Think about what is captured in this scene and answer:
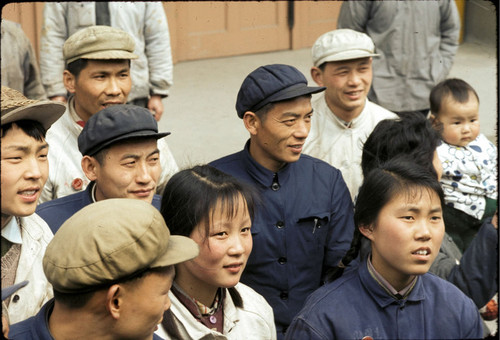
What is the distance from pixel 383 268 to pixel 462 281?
434 mm

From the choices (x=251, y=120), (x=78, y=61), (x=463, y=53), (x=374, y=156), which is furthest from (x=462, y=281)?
(x=463, y=53)

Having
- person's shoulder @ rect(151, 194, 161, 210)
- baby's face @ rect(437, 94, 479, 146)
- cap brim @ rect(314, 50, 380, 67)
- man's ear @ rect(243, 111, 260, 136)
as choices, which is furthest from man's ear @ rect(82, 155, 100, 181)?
baby's face @ rect(437, 94, 479, 146)

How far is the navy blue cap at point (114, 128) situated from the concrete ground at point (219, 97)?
11.1 feet

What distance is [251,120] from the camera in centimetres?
392

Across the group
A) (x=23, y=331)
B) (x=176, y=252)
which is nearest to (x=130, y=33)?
(x=176, y=252)

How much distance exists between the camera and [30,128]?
300 centimetres

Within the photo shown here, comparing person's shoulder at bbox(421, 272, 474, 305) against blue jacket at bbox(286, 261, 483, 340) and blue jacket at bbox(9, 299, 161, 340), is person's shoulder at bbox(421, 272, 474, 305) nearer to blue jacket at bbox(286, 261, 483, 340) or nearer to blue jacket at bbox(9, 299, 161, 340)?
blue jacket at bbox(286, 261, 483, 340)

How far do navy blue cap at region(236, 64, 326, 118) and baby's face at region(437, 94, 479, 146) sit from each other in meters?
1.13

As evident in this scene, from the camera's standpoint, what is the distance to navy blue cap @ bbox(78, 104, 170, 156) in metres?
3.46

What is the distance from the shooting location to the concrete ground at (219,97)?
7664 mm

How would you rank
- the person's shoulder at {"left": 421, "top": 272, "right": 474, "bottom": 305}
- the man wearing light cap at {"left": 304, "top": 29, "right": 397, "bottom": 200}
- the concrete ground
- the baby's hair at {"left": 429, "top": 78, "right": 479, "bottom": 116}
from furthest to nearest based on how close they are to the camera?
the concrete ground, the baby's hair at {"left": 429, "top": 78, "right": 479, "bottom": 116}, the man wearing light cap at {"left": 304, "top": 29, "right": 397, "bottom": 200}, the person's shoulder at {"left": 421, "top": 272, "right": 474, "bottom": 305}

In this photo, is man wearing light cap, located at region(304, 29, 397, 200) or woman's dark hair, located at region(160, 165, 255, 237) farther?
man wearing light cap, located at region(304, 29, 397, 200)

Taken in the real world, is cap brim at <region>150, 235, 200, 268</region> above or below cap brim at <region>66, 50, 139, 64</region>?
below

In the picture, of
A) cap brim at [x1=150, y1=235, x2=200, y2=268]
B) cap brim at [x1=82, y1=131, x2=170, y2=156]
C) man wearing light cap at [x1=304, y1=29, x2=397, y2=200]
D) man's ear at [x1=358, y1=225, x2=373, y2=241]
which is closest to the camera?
→ cap brim at [x1=150, y1=235, x2=200, y2=268]
